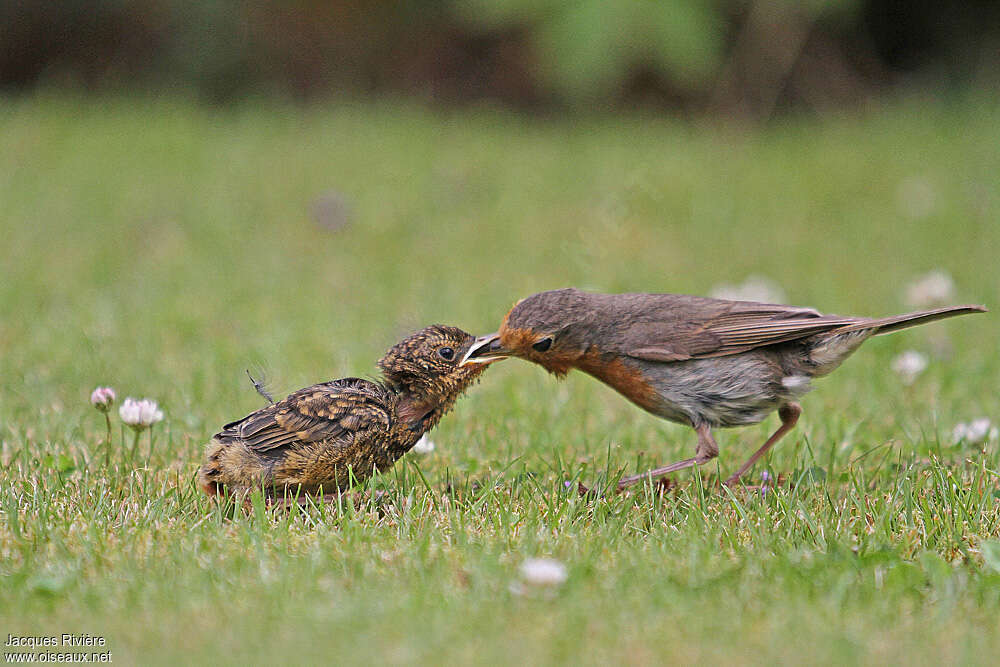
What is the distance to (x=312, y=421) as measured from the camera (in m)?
4.38

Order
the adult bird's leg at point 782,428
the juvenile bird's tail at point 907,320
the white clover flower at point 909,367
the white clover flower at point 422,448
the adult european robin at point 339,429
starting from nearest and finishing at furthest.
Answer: the adult european robin at point 339,429
the juvenile bird's tail at point 907,320
the adult bird's leg at point 782,428
the white clover flower at point 422,448
the white clover flower at point 909,367

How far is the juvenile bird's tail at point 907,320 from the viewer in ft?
14.9

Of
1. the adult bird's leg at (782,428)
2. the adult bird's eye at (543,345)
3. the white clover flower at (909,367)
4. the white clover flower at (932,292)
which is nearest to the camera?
the adult bird's eye at (543,345)

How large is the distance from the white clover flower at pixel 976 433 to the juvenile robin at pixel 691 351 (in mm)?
673

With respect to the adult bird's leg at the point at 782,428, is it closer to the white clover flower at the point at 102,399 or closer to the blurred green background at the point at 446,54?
the white clover flower at the point at 102,399

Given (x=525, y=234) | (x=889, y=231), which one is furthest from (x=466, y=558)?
(x=889, y=231)

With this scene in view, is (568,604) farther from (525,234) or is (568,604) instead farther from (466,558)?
(525,234)

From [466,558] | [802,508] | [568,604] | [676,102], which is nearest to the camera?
[568,604]

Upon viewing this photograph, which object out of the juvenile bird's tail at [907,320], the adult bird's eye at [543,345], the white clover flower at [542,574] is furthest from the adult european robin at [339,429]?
the juvenile bird's tail at [907,320]

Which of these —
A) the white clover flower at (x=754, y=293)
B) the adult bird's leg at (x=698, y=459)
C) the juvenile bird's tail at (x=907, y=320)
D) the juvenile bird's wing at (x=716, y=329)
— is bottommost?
the adult bird's leg at (x=698, y=459)

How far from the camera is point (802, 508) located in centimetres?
419

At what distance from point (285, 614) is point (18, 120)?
9346 millimetres

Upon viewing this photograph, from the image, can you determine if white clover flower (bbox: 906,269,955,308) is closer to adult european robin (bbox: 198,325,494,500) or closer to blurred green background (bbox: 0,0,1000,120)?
adult european robin (bbox: 198,325,494,500)

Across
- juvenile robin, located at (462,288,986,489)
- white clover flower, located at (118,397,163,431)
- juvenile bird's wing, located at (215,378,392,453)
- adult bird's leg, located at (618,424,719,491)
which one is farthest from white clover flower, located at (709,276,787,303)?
white clover flower, located at (118,397,163,431)
